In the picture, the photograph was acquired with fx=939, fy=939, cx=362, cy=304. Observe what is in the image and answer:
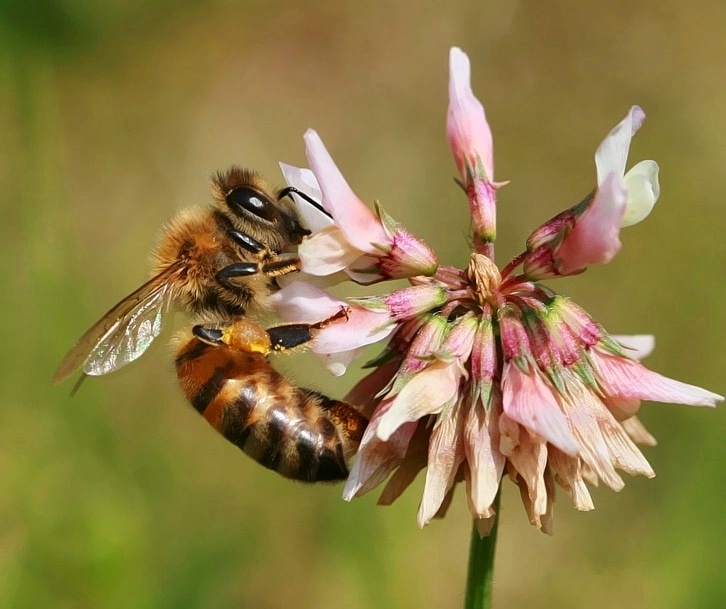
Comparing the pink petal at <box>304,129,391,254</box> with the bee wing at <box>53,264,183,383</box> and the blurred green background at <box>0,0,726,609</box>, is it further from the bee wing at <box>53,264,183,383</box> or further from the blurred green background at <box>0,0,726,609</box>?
the blurred green background at <box>0,0,726,609</box>

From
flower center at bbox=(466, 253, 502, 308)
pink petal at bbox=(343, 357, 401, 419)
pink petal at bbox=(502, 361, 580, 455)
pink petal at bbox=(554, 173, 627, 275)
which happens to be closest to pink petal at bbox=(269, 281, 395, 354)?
pink petal at bbox=(343, 357, 401, 419)

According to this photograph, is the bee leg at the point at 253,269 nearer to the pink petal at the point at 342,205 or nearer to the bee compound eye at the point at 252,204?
the bee compound eye at the point at 252,204

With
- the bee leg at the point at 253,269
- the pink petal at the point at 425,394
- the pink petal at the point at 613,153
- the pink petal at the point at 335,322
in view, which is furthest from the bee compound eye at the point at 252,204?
the pink petal at the point at 613,153

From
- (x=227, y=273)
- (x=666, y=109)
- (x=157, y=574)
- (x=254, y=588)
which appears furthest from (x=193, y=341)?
(x=666, y=109)

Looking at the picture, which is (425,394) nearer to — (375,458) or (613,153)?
(375,458)

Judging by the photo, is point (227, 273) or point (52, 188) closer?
point (227, 273)

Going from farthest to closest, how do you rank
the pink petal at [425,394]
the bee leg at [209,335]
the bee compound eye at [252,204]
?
the bee compound eye at [252,204]
the bee leg at [209,335]
the pink petal at [425,394]

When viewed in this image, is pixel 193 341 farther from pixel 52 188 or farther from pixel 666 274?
pixel 666 274
